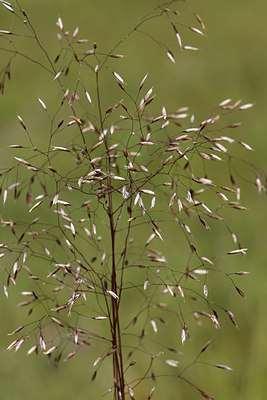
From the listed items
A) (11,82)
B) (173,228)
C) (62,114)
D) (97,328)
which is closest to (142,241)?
(173,228)

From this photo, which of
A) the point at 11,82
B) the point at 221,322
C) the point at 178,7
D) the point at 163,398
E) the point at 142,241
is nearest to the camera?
the point at 163,398

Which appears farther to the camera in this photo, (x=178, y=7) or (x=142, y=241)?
(x=178, y=7)

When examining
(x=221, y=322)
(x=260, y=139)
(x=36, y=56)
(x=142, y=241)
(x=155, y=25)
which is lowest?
(x=221, y=322)

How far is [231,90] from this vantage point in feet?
12.6

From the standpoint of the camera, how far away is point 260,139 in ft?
11.1

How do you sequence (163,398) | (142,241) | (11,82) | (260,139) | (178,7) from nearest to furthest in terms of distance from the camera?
(163,398), (142,241), (260,139), (11,82), (178,7)

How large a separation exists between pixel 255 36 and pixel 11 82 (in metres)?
1.61

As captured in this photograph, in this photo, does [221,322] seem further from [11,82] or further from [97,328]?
[11,82]

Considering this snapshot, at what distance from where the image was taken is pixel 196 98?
3.84 meters

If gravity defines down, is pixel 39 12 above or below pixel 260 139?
above

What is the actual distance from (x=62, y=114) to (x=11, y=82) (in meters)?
0.51

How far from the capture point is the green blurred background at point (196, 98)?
2.17 metres

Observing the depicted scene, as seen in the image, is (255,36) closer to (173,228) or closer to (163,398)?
(173,228)

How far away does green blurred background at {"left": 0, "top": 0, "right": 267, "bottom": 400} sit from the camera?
2172mm
